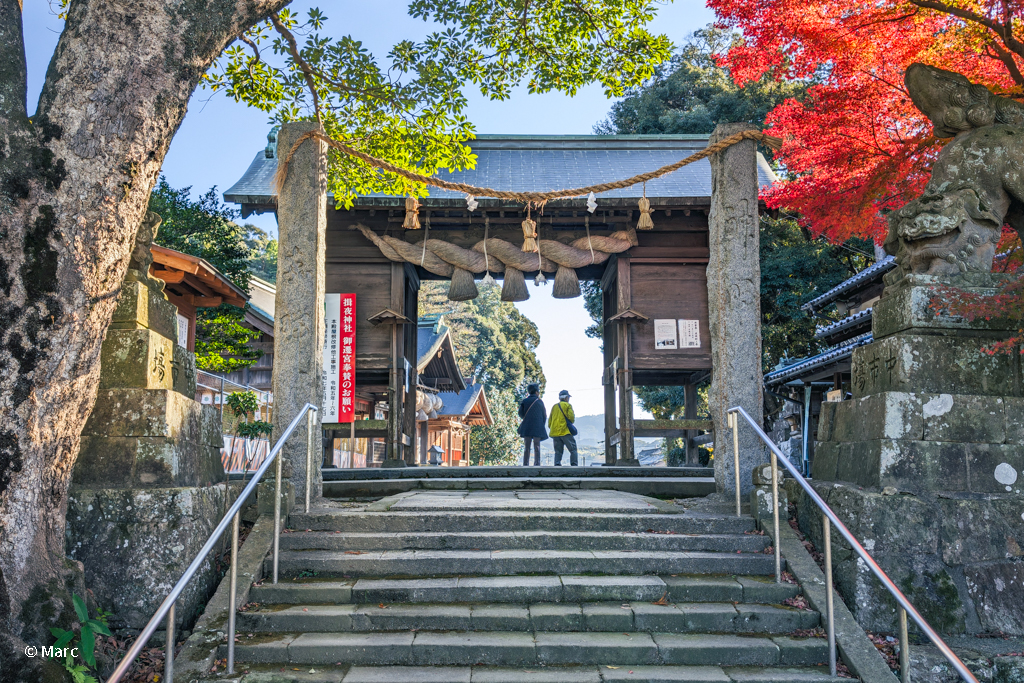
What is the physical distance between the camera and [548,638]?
4.04 meters

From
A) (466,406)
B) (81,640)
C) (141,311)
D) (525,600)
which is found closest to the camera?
(81,640)

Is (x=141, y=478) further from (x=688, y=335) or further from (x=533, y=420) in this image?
(x=533, y=420)

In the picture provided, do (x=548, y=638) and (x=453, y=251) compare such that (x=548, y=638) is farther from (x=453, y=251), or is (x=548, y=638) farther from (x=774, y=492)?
(x=453, y=251)

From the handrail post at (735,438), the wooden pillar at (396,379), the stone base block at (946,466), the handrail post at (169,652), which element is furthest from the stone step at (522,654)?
the wooden pillar at (396,379)

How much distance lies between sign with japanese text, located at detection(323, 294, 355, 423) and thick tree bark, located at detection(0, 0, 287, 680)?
6.06 metres

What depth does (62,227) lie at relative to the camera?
12.4ft

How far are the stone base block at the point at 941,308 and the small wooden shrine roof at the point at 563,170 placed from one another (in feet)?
17.4

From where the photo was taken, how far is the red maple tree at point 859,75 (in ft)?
22.7

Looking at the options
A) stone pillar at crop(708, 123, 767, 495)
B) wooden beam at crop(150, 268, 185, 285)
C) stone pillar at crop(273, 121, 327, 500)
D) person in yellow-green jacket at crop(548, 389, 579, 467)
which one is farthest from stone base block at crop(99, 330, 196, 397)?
person in yellow-green jacket at crop(548, 389, 579, 467)

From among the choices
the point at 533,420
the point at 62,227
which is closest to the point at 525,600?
the point at 62,227

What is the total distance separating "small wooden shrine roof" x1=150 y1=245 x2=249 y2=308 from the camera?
999cm

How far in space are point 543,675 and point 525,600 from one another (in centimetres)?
71

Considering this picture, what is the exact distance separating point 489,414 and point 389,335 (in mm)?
18316

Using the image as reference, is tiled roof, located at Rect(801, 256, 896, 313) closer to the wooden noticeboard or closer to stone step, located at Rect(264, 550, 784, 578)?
the wooden noticeboard
